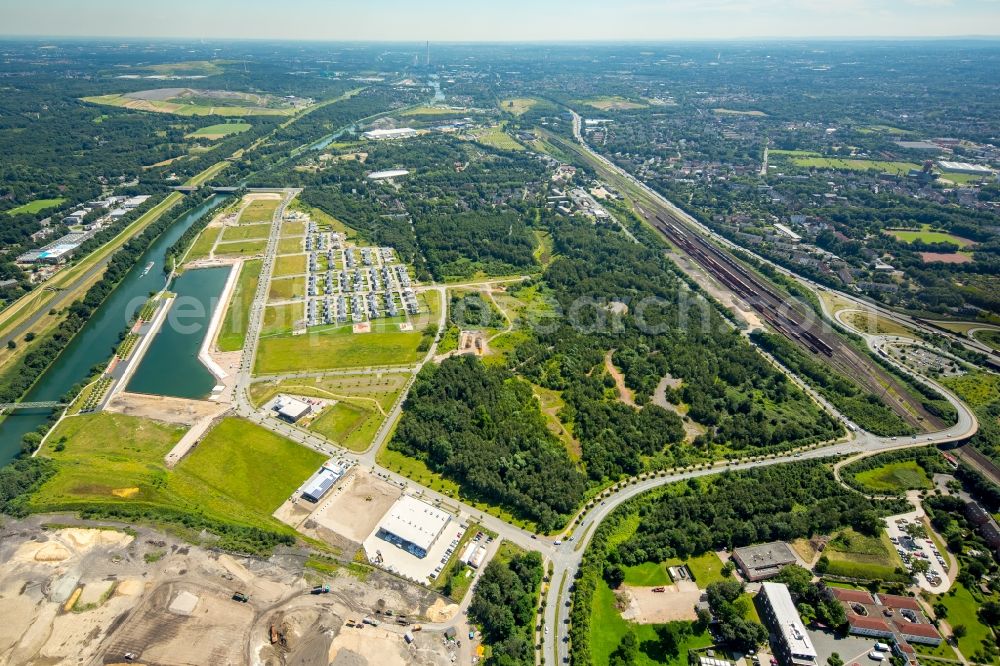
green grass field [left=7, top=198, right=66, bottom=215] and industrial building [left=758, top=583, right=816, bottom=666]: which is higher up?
green grass field [left=7, top=198, right=66, bottom=215]

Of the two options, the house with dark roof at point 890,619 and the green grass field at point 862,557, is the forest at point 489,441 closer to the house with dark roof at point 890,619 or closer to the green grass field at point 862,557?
the green grass field at point 862,557

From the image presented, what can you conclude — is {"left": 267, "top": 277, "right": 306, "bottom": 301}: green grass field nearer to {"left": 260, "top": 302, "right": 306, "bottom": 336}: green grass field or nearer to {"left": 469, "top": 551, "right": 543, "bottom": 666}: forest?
{"left": 260, "top": 302, "right": 306, "bottom": 336}: green grass field

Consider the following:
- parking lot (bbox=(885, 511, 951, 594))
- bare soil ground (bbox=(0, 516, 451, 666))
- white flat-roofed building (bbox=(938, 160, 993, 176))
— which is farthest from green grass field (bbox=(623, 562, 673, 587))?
white flat-roofed building (bbox=(938, 160, 993, 176))

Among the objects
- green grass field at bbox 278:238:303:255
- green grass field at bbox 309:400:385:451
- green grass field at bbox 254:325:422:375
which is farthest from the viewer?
green grass field at bbox 278:238:303:255

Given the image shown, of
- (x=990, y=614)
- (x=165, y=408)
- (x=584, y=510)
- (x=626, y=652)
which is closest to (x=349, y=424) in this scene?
(x=165, y=408)

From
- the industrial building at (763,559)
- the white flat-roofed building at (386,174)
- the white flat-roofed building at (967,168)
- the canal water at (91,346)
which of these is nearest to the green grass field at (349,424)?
the canal water at (91,346)

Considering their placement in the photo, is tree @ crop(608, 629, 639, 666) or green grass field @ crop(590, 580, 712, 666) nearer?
tree @ crop(608, 629, 639, 666)

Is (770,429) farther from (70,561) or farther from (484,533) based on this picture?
(70,561)
